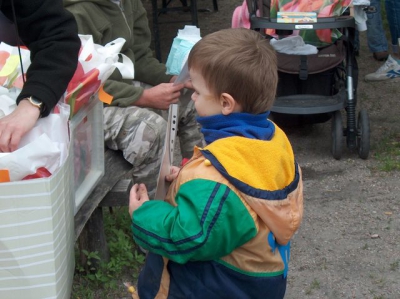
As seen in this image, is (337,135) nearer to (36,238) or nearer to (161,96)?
(161,96)

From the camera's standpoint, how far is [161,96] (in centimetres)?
329

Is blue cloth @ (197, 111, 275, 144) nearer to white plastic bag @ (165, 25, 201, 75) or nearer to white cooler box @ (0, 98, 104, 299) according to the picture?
white cooler box @ (0, 98, 104, 299)

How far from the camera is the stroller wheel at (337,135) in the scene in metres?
4.68

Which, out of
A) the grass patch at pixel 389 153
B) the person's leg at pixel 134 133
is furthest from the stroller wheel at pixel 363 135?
the person's leg at pixel 134 133

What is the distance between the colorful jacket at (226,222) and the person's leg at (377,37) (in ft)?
16.2

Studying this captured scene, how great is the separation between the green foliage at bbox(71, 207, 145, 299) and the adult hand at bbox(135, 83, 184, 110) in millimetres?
645

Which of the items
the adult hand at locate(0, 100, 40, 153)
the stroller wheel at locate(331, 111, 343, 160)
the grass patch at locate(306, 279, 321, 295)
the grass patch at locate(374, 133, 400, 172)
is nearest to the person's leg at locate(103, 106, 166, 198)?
the grass patch at locate(306, 279, 321, 295)

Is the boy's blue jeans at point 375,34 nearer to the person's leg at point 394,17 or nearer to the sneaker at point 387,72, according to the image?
the person's leg at point 394,17

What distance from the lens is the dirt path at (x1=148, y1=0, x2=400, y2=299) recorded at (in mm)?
3330

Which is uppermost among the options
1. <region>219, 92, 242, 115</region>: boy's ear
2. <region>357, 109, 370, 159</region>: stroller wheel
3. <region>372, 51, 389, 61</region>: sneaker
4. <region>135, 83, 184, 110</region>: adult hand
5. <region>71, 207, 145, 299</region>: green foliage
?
<region>219, 92, 242, 115</region>: boy's ear

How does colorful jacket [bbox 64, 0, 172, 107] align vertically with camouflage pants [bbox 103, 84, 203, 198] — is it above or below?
above

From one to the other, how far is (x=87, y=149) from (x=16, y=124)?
2.33 ft

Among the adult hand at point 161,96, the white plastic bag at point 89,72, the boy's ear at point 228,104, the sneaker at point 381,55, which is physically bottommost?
the sneaker at point 381,55

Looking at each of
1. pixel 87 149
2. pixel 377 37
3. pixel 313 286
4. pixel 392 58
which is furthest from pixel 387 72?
pixel 87 149
